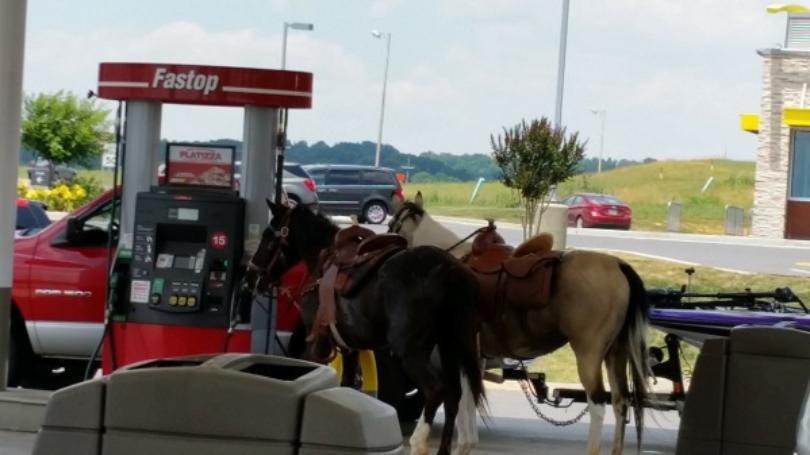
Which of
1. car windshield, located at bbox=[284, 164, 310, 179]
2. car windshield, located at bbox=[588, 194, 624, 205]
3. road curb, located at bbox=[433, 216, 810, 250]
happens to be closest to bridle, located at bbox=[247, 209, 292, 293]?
car windshield, located at bbox=[284, 164, 310, 179]

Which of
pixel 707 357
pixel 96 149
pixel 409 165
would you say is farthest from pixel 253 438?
pixel 409 165

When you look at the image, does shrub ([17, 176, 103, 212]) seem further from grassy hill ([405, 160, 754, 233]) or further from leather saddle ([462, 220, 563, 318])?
leather saddle ([462, 220, 563, 318])

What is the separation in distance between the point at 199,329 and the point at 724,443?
429 cm

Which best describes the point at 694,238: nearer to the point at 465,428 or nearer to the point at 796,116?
the point at 796,116

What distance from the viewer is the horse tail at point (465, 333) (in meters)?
10.1

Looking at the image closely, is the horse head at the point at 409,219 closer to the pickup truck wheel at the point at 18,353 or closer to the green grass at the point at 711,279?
the pickup truck wheel at the point at 18,353

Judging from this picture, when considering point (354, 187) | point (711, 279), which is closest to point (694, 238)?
point (354, 187)

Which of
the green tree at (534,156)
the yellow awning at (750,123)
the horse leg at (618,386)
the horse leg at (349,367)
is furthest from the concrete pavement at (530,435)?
the yellow awning at (750,123)

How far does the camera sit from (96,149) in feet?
153

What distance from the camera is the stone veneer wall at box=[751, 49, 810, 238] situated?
150 feet

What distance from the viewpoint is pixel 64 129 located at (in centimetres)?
4572

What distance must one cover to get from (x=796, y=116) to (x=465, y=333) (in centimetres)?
3727

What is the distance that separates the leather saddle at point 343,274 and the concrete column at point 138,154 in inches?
73.1

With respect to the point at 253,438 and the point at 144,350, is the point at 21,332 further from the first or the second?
the point at 253,438
